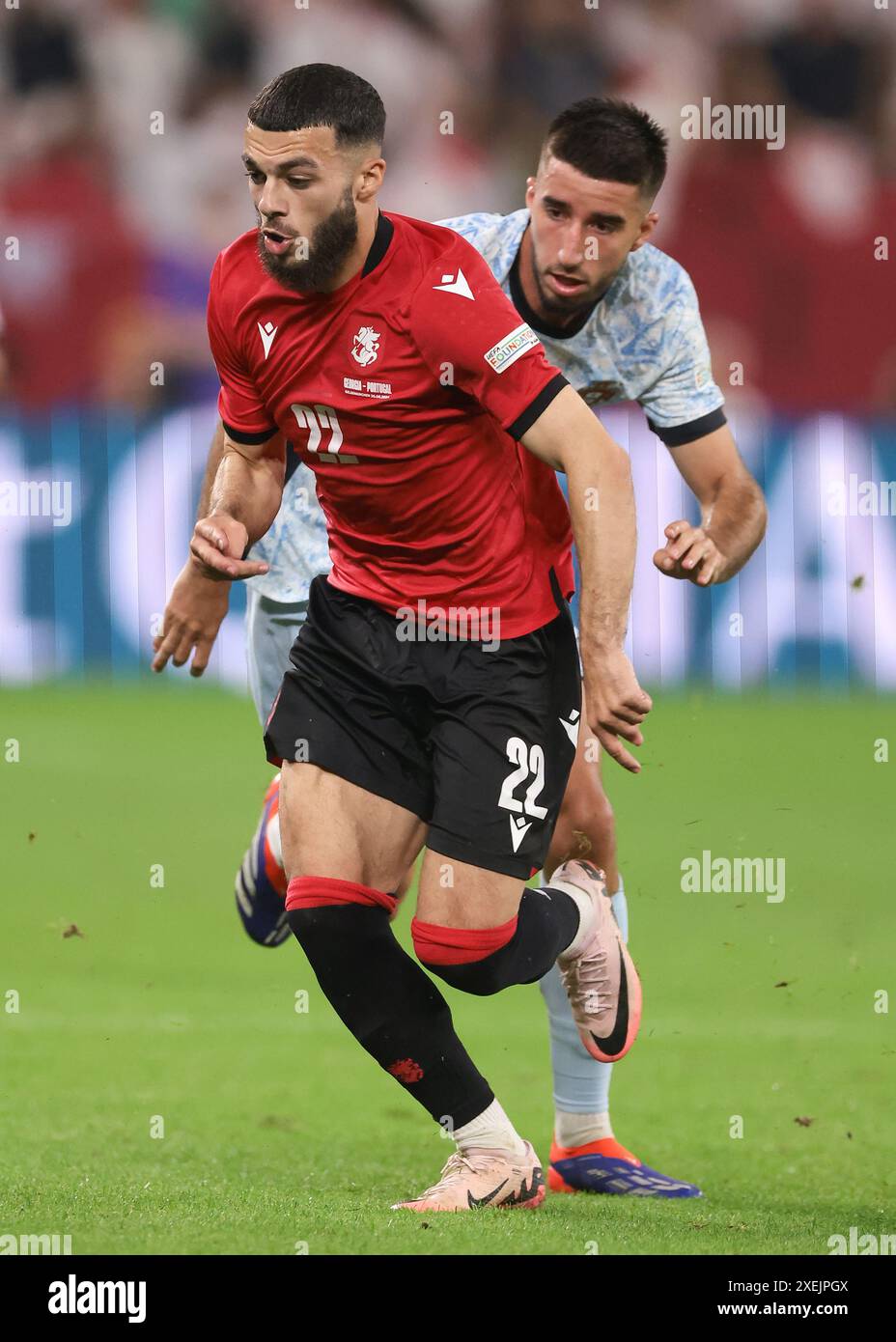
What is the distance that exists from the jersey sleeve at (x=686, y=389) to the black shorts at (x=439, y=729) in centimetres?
86

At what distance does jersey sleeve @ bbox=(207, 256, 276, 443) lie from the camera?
4023mm

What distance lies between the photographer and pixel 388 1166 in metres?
4.44

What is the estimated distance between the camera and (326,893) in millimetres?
3850

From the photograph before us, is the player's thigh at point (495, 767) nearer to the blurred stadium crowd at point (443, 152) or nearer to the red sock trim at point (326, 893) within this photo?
the red sock trim at point (326, 893)

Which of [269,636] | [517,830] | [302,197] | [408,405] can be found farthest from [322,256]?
[269,636]

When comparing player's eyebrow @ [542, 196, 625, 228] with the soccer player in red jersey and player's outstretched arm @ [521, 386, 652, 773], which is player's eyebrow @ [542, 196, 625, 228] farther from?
player's outstretched arm @ [521, 386, 652, 773]

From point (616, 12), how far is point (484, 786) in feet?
33.1

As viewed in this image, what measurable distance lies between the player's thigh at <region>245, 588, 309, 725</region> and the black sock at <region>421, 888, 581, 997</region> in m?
1.45

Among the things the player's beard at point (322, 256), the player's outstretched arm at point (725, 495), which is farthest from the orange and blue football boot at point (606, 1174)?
the player's beard at point (322, 256)

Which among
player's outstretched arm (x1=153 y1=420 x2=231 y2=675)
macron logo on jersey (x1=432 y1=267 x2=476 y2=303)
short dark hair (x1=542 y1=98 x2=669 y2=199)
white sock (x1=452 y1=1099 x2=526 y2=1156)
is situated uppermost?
short dark hair (x1=542 y1=98 x2=669 y2=199)

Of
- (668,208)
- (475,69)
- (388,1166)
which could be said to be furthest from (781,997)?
(475,69)

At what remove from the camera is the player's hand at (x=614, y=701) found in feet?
12.1

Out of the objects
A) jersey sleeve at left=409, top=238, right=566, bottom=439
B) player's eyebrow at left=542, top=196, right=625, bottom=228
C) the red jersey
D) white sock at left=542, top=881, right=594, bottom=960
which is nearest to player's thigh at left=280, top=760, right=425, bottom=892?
the red jersey

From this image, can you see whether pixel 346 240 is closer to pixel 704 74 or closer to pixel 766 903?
pixel 766 903
